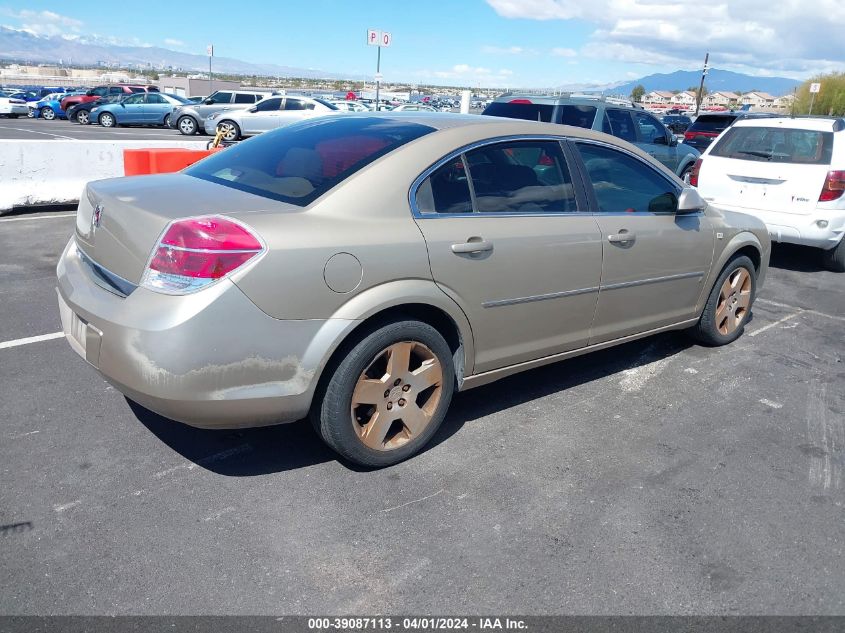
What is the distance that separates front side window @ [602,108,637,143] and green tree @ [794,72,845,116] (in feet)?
155

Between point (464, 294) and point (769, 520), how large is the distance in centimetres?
173

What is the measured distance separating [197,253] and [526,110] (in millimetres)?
8810

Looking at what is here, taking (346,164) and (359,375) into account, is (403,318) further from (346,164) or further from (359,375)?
(346,164)

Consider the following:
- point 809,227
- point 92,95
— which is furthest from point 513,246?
point 92,95

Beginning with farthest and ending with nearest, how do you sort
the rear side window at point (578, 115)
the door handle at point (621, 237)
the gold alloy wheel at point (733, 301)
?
the rear side window at point (578, 115)
the gold alloy wheel at point (733, 301)
the door handle at point (621, 237)

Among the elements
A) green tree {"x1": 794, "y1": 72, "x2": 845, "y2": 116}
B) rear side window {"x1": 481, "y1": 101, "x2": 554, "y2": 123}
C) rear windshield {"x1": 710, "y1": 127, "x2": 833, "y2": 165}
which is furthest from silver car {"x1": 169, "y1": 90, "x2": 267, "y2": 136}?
green tree {"x1": 794, "y1": 72, "x2": 845, "y2": 116}

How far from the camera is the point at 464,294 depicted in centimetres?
345

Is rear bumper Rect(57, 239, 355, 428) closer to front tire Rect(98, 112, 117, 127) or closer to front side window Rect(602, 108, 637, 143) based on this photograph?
front side window Rect(602, 108, 637, 143)

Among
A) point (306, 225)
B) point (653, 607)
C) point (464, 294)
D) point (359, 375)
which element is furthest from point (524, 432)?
point (306, 225)

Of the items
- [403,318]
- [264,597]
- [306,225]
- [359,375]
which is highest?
[306,225]

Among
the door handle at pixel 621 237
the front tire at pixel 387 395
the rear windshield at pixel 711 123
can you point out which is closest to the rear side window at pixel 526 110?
the door handle at pixel 621 237

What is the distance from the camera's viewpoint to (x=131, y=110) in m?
27.2

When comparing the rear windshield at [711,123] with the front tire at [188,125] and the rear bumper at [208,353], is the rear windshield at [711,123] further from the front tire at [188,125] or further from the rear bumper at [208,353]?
the rear bumper at [208,353]

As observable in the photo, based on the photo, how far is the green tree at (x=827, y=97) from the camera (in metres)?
50.1
